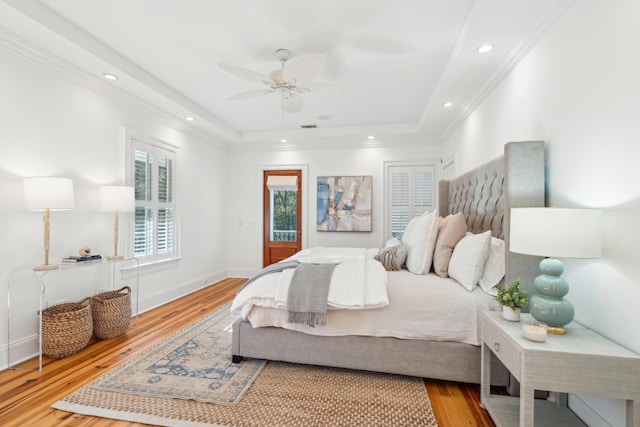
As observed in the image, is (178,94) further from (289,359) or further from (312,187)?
(289,359)

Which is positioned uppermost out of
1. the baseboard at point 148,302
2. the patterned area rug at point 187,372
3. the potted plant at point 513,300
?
the potted plant at point 513,300

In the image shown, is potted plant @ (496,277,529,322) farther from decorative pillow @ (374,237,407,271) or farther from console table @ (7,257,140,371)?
console table @ (7,257,140,371)

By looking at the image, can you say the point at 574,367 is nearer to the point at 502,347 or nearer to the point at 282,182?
the point at 502,347

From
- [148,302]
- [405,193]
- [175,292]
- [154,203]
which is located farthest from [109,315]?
[405,193]

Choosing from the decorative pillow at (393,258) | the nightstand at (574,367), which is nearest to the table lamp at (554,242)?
the nightstand at (574,367)

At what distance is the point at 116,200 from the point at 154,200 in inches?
33.8

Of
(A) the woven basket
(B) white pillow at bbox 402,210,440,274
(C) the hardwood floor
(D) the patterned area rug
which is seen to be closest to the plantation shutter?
(A) the woven basket

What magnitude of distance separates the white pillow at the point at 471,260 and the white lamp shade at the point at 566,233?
0.70 m

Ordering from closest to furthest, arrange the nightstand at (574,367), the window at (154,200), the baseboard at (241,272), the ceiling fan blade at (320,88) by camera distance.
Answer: the nightstand at (574,367) → the ceiling fan blade at (320,88) → the window at (154,200) → the baseboard at (241,272)

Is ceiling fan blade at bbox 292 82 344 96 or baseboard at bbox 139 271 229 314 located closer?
ceiling fan blade at bbox 292 82 344 96

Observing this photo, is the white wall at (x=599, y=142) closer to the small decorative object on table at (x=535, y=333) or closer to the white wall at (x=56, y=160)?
the small decorative object on table at (x=535, y=333)

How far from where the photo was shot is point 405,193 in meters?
5.10

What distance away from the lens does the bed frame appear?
75.2 inches

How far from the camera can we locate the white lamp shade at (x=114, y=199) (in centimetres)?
293
